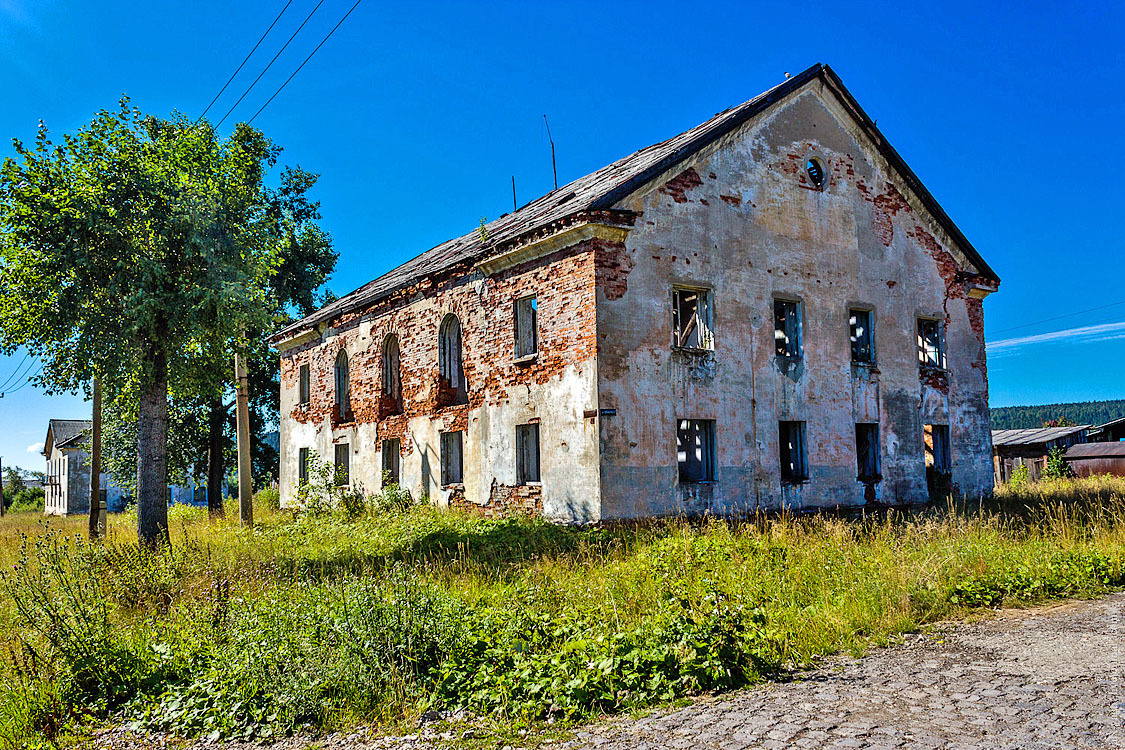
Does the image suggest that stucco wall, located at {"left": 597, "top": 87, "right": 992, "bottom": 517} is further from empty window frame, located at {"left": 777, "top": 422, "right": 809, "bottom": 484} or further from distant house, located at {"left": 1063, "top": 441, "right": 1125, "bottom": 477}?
distant house, located at {"left": 1063, "top": 441, "right": 1125, "bottom": 477}

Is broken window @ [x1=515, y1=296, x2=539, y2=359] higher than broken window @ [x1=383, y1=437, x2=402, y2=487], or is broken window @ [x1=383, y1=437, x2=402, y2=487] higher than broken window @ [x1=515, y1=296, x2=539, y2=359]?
broken window @ [x1=515, y1=296, x2=539, y2=359]

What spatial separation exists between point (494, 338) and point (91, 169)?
784 cm

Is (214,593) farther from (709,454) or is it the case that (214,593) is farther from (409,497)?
(409,497)

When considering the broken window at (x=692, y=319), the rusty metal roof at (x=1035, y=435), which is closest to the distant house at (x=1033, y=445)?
the rusty metal roof at (x=1035, y=435)

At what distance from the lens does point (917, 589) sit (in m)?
8.30

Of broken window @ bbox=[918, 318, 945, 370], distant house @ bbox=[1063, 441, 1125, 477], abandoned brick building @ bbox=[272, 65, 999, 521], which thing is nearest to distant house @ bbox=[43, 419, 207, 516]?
abandoned brick building @ bbox=[272, 65, 999, 521]

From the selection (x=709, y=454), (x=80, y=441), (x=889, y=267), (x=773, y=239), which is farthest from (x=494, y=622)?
(x=80, y=441)

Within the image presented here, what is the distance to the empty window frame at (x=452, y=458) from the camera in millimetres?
18484

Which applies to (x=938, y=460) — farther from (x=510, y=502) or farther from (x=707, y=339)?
(x=510, y=502)

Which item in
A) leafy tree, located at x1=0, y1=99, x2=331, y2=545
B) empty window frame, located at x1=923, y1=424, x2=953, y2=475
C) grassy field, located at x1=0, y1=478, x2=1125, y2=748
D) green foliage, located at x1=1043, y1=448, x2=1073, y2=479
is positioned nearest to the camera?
grassy field, located at x1=0, y1=478, x2=1125, y2=748

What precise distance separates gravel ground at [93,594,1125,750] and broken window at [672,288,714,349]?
9.27 meters

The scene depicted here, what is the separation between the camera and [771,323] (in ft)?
54.4

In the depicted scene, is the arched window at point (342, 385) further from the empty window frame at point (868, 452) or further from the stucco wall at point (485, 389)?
the empty window frame at point (868, 452)

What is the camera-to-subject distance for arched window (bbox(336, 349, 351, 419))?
23594 mm
